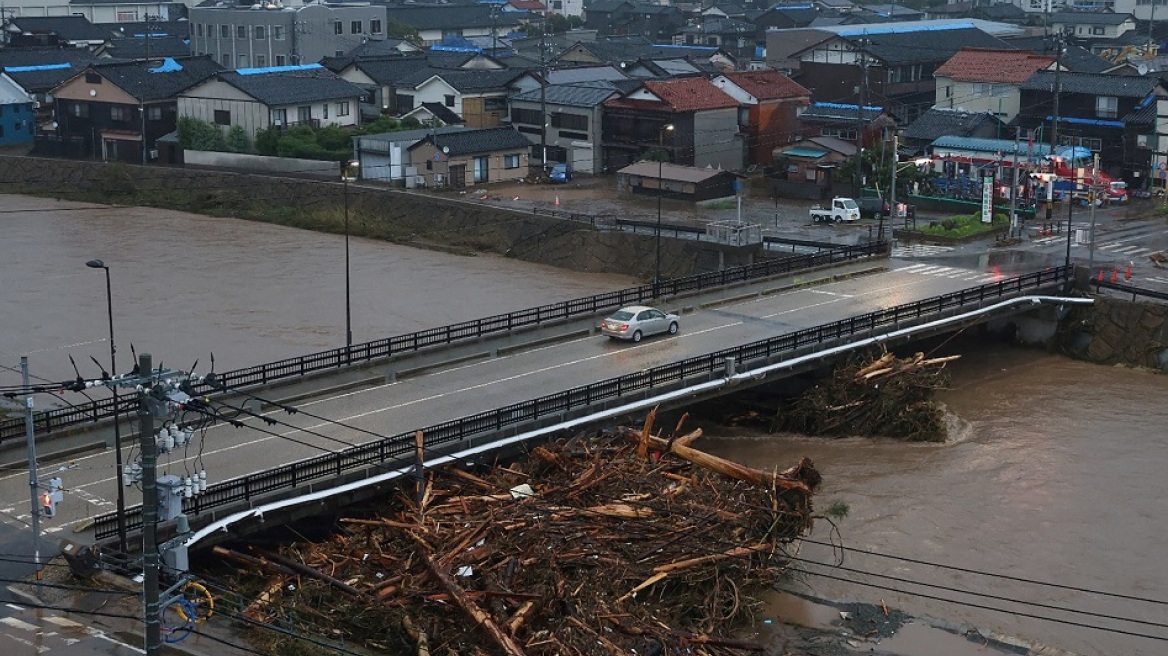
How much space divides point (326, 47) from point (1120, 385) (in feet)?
201

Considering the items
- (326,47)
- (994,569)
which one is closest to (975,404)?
(994,569)

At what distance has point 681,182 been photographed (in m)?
54.0

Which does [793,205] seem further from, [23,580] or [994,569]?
[23,580]

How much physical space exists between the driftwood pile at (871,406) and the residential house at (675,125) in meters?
29.3

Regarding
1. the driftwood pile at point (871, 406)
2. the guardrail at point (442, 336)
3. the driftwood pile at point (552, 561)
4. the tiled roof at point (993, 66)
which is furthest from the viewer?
the tiled roof at point (993, 66)

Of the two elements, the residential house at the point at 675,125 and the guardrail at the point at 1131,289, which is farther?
the residential house at the point at 675,125

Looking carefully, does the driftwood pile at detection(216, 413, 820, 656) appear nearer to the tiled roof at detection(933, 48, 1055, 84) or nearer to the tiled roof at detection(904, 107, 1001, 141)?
the tiled roof at detection(904, 107, 1001, 141)

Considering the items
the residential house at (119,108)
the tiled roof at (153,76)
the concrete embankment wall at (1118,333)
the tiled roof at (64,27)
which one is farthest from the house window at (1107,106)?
the tiled roof at (64,27)

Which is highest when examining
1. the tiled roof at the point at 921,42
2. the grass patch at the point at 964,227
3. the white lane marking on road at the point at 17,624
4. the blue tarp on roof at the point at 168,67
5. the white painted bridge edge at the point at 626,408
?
the tiled roof at the point at 921,42

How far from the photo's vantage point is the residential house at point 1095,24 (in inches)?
3740

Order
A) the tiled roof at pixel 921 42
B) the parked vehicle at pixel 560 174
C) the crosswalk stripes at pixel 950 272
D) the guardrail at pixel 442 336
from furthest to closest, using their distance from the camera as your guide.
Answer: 1. the tiled roof at pixel 921 42
2. the parked vehicle at pixel 560 174
3. the crosswalk stripes at pixel 950 272
4. the guardrail at pixel 442 336

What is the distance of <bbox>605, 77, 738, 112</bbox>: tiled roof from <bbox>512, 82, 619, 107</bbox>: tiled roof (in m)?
0.59

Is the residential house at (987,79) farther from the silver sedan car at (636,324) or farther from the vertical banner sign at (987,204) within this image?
the silver sedan car at (636,324)

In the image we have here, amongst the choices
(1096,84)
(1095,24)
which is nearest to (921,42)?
(1096,84)
